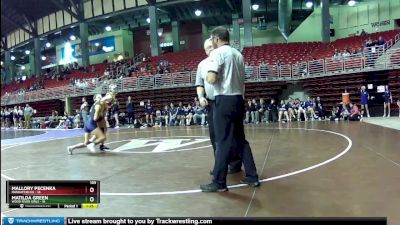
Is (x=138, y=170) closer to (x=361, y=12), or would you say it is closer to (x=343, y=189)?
(x=343, y=189)

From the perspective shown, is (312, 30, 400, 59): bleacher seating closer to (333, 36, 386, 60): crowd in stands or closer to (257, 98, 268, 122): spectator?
(333, 36, 386, 60): crowd in stands

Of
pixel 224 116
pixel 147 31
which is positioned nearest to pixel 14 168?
pixel 224 116

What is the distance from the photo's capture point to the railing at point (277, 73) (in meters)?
16.7

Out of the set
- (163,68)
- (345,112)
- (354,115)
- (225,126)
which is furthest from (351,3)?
(225,126)

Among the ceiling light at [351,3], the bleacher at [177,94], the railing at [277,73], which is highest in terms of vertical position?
the ceiling light at [351,3]

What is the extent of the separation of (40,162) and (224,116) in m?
4.43

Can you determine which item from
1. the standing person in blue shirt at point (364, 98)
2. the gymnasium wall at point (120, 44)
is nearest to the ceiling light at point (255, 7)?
the gymnasium wall at point (120, 44)

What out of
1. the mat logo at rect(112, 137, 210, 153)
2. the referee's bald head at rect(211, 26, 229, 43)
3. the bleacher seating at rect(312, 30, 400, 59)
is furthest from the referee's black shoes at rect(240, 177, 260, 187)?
the bleacher seating at rect(312, 30, 400, 59)

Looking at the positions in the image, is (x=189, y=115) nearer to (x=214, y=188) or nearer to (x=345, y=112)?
(x=345, y=112)

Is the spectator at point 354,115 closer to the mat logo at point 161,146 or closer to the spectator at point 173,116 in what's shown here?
the spectator at point 173,116
